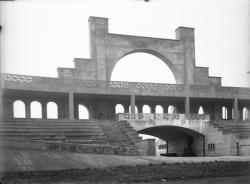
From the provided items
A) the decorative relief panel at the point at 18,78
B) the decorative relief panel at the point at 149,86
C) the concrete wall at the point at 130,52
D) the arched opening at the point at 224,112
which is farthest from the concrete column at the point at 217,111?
the decorative relief panel at the point at 18,78

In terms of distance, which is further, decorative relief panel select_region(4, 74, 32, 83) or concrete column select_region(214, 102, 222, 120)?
concrete column select_region(214, 102, 222, 120)

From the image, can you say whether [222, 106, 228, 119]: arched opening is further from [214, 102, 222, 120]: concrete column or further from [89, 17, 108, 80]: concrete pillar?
[89, 17, 108, 80]: concrete pillar

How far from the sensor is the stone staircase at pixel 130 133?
82.0ft

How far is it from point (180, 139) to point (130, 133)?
1597 cm

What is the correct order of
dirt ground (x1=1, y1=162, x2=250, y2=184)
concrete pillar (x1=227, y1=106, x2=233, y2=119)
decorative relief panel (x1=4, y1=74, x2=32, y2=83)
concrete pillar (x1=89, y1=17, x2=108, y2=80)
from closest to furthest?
dirt ground (x1=1, y1=162, x2=250, y2=184) → decorative relief panel (x1=4, y1=74, x2=32, y2=83) → concrete pillar (x1=89, y1=17, x2=108, y2=80) → concrete pillar (x1=227, y1=106, x2=233, y2=119)

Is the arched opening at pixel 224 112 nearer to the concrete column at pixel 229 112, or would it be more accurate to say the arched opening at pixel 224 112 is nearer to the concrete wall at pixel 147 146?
the concrete column at pixel 229 112

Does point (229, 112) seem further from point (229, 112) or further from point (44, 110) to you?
point (44, 110)

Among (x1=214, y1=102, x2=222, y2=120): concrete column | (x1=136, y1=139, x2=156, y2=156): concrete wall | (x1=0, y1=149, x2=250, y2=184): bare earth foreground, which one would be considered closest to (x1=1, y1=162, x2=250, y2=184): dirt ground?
(x1=0, y1=149, x2=250, y2=184): bare earth foreground

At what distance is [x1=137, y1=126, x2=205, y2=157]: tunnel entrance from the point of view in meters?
36.6

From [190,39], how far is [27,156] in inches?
1229

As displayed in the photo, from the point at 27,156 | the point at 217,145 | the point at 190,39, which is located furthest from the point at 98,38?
the point at 27,156

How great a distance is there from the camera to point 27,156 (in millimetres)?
16609

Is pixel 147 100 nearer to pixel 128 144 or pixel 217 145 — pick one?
pixel 217 145

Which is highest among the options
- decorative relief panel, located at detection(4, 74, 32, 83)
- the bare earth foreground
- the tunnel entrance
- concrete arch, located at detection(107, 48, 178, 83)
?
concrete arch, located at detection(107, 48, 178, 83)
